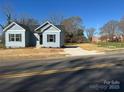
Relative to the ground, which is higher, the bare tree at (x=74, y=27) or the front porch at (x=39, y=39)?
the bare tree at (x=74, y=27)

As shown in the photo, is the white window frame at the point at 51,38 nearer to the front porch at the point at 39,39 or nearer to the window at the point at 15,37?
the front porch at the point at 39,39

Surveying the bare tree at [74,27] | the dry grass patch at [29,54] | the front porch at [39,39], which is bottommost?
the dry grass patch at [29,54]

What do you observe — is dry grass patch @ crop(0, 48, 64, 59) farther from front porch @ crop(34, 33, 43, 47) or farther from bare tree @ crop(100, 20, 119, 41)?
bare tree @ crop(100, 20, 119, 41)

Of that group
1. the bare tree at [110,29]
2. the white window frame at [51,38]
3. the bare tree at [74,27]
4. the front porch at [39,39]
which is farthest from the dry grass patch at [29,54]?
the bare tree at [110,29]

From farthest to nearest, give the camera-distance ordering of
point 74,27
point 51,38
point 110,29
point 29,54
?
1. point 110,29
2. point 74,27
3. point 51,38
4. point 29,54

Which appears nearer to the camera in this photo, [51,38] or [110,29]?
[51,38]

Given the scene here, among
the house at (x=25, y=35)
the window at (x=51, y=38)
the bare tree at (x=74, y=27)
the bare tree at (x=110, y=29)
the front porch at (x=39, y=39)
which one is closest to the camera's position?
the house at (x=25, y=35)

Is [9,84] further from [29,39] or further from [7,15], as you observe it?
[7,15]

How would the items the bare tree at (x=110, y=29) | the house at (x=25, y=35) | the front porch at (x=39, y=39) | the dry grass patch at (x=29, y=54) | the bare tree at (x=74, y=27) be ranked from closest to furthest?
the dry grass patch at (x=29, y=54), the house at (x=25, y=35), the front porch at (x=39, y=39), the bare tree at (x=74, y=27), the bare tree at (x=110, y=29)

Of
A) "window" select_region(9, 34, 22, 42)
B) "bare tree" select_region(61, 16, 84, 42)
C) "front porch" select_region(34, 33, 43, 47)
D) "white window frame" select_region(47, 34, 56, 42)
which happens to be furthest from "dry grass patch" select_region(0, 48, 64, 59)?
"bare tree" select_region(61, 16, 84, 42)

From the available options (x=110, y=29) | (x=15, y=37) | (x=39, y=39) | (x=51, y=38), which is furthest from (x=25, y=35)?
(x=110, y=29)

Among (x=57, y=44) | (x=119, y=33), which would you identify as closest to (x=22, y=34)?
(x=57, y=44)

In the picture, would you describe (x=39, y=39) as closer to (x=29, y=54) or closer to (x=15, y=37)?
(x=15, y=37)

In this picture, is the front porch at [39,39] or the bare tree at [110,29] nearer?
the front porch at [39,39]
